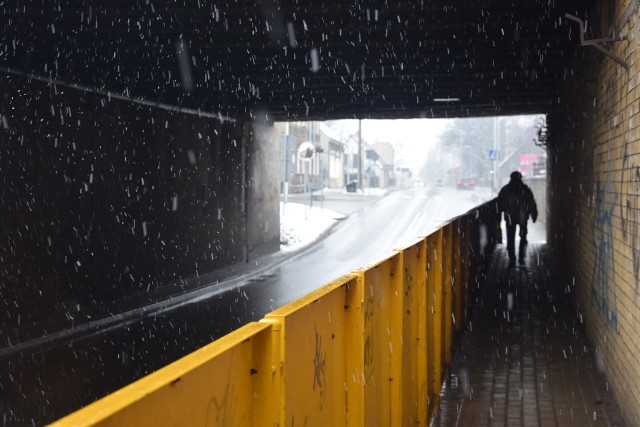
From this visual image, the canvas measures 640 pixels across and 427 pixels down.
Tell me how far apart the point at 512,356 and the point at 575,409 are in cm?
217

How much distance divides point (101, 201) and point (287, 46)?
4063 mm

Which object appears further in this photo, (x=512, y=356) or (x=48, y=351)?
(x=48, y=351)

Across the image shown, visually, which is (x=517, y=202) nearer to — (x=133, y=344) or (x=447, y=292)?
(x=133, y=344)

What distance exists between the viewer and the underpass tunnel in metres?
7.75

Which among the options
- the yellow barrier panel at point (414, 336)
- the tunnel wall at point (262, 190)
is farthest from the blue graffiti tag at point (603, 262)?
the tunnel wall at point (262, 190)

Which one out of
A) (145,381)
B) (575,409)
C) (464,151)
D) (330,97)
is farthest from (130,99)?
(464,151)

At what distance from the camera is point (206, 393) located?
1.97 meters

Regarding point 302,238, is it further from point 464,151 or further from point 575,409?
point 464,151

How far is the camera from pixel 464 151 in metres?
126

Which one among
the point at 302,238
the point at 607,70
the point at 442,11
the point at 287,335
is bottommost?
the point at 302,238

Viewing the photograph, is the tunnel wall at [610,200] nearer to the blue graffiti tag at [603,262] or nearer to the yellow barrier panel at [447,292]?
the blue graffiti tag at [603,262]

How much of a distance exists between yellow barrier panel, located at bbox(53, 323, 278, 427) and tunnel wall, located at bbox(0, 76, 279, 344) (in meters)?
9.01

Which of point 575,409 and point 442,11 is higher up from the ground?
point 442,11

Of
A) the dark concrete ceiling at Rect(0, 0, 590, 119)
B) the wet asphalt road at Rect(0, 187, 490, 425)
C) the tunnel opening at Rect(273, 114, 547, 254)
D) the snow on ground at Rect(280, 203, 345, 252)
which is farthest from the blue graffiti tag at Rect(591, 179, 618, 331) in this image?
the snow on ground at Rect(280, 203, 345, 252)
